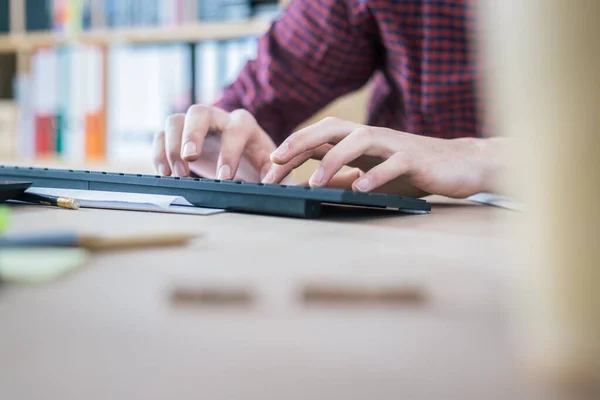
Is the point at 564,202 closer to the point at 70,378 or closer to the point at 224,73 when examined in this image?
the point at 70,378

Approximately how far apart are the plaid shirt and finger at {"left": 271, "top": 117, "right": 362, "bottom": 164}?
440 mm

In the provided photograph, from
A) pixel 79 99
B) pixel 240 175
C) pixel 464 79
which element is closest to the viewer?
pixel 240 175

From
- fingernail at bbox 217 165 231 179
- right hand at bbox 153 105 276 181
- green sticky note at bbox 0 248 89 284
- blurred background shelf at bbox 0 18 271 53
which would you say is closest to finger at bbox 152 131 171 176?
right hand at bbox 153 105 276 181

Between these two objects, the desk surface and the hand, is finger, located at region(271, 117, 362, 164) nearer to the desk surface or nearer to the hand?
the hand

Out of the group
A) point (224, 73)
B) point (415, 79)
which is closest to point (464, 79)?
point (415, 79)

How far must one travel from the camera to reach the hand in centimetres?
45

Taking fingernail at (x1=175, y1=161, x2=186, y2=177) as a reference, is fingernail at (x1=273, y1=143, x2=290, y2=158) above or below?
above

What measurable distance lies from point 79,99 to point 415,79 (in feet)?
4.51

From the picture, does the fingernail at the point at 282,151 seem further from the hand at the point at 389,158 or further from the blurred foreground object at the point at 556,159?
the blurred foreground object at the point at 556,159

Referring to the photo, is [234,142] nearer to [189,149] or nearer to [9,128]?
[189,149]

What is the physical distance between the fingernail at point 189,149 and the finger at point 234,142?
0.03 metres

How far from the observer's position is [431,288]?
A: 0.16 metres

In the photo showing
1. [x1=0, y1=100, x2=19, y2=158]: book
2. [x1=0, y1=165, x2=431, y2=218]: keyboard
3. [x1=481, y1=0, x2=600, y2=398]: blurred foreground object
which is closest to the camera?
[x1=481, y1=0, x2=600, y2=398]: blurred foreground object

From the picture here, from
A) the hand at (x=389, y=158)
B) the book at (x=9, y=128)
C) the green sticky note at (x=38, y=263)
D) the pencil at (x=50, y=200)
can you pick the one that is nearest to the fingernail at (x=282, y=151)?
the hand at (x=389, y=158)
